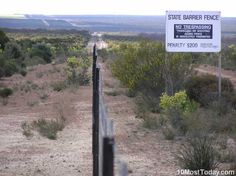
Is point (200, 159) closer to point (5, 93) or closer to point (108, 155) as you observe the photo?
point (108, 155)

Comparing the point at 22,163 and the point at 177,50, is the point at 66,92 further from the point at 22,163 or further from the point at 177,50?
the point at 22,163

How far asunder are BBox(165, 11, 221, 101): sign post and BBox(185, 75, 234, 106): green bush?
1.22 metres

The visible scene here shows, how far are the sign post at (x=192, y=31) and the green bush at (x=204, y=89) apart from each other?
48.1 inches

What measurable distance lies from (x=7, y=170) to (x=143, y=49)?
12879 mm

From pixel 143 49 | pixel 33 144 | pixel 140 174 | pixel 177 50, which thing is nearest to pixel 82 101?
pixel 143 49

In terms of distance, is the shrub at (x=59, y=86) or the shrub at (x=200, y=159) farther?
the shrub at (x=59, y=86)

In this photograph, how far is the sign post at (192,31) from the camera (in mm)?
20422

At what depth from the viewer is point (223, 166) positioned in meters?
12.0

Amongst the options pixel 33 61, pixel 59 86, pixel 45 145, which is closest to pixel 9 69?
pixel 59 86

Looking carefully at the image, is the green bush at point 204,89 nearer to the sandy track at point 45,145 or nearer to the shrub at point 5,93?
the sandy track at point 45,145

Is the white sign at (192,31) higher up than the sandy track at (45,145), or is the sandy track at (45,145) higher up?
the white sign at (192,31)

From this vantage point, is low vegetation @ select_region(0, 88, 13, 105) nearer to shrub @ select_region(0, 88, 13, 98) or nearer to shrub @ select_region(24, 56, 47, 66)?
shrub @ select_region(0, 88, 13, 98)

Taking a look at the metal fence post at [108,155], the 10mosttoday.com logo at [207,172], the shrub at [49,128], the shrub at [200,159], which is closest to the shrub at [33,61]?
the shrub at [49,128]

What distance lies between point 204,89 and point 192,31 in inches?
91.8
